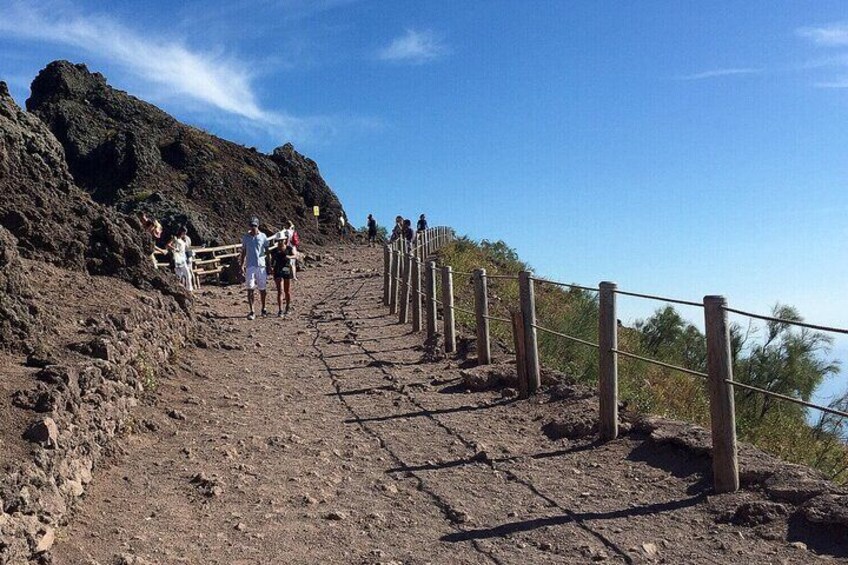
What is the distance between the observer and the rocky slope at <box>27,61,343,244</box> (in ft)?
131

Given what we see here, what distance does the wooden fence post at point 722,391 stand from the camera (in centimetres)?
534

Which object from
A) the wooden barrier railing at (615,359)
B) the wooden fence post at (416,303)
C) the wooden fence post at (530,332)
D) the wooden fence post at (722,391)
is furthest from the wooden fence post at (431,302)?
the wooden fence post at (722,391)

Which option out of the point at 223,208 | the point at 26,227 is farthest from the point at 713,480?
the point at 223,208

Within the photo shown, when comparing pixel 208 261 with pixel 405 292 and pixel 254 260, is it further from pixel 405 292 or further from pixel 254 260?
pixel 405 292

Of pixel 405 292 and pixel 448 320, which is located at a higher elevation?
pixel 405 292

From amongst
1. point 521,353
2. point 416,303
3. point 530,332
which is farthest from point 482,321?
point 416,303

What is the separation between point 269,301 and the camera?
61.0 ft

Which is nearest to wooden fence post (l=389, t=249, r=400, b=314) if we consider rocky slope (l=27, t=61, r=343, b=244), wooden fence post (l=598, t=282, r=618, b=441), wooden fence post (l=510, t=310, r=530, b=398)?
wooden fence post (l=510, t=310, r=530, b=398)

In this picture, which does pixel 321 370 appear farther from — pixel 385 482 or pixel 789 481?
pixel 789 481

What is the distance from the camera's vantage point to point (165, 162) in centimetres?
4319

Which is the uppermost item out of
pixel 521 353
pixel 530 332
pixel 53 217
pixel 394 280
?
pixel 53 217

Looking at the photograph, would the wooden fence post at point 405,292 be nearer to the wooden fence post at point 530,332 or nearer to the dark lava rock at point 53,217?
the dark lava rock at point 53,217

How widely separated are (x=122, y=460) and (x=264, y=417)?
1.94m

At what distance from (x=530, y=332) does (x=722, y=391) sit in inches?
127
